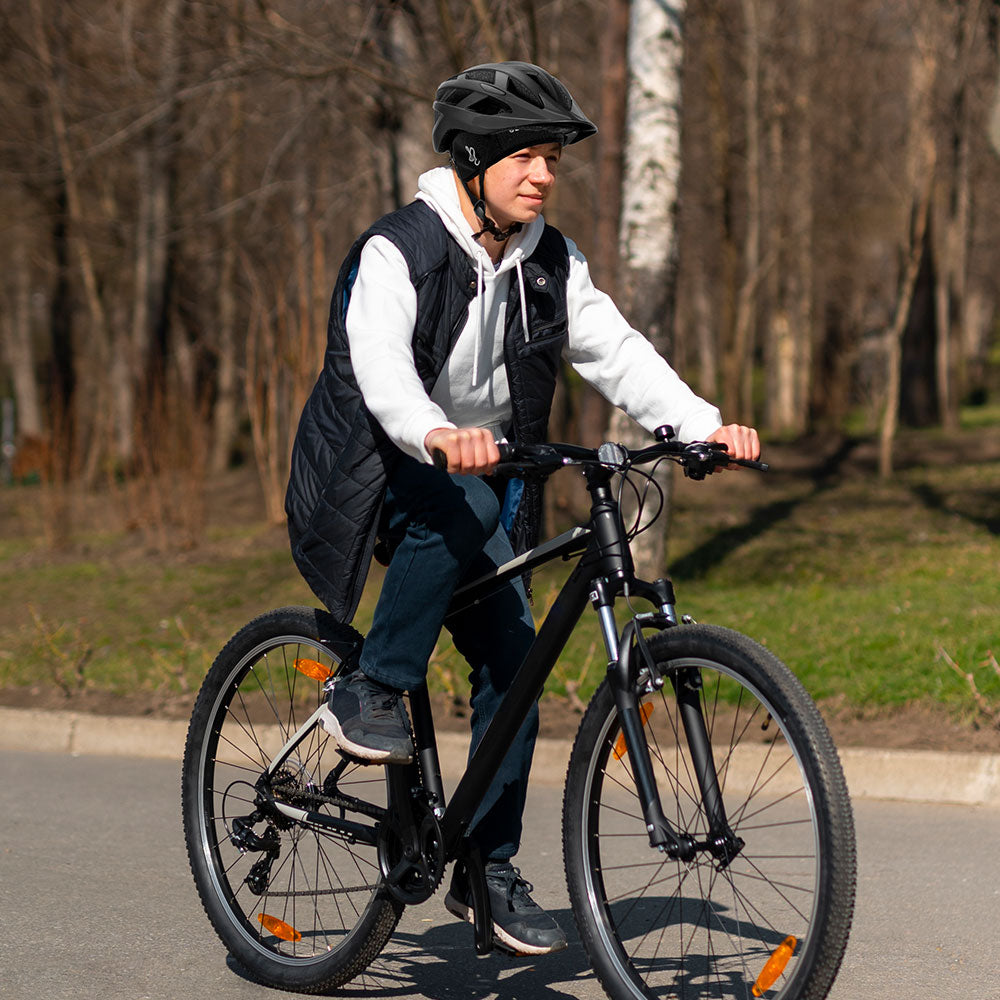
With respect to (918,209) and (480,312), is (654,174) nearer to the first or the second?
(918,209)

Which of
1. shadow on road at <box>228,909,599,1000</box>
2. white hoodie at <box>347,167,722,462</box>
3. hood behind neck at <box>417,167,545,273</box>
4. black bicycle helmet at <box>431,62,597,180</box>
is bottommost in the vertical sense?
shadow on road at <box>228,909,599,1000</box>

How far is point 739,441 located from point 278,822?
160 centimetres

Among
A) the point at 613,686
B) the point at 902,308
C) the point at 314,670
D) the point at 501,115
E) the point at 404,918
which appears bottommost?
the point at 404,918

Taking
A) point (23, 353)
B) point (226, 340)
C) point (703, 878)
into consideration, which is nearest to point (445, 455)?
point (703, 878)

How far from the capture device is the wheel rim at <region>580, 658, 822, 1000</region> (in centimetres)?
291

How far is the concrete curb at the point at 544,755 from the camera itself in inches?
234

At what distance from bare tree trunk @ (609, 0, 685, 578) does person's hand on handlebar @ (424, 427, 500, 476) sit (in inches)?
293

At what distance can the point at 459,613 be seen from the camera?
3584 millimetres

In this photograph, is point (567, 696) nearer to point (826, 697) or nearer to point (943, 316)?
point (826, 697)

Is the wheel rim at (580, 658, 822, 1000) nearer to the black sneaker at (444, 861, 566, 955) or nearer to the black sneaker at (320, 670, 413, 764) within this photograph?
the black sneaker at (444, 861, 566, 955)

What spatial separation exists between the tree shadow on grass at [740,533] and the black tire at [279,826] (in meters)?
7.22

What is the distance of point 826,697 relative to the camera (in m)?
6.96

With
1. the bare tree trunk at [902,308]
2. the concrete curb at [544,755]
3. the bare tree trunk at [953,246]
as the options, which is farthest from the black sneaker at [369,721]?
the bare tree trunk at [953,246]

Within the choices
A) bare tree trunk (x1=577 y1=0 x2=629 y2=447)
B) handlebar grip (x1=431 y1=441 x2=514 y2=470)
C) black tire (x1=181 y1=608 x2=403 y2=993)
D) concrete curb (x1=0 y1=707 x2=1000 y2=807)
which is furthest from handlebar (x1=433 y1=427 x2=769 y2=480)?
bare tree trunk (x1=577 y1=0 x2=629 y2=447)
